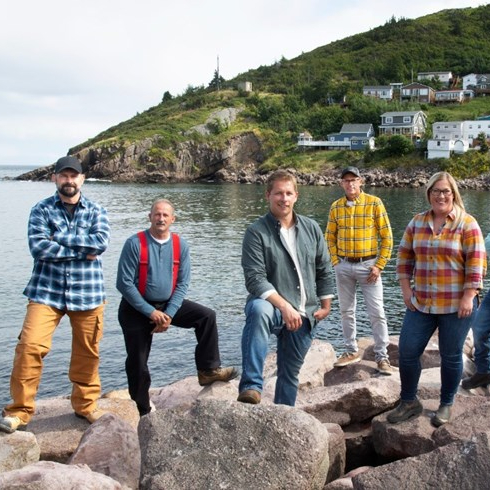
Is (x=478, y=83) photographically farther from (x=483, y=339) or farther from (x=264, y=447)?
(x=264, y=447)

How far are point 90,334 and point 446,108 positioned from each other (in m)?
129

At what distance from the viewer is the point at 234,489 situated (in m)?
4.27

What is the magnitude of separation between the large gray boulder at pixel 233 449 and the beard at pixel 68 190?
278 cm

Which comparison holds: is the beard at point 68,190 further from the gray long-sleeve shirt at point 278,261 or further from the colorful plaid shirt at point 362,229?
the colorful plaid shirt at point 362,229

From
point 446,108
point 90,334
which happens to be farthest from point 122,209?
point 446,108

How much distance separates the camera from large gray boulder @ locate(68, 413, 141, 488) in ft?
18.0

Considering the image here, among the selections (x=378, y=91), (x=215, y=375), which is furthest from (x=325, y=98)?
(x=215, y=375)

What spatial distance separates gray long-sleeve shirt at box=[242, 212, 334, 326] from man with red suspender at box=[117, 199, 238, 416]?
4.62 feet

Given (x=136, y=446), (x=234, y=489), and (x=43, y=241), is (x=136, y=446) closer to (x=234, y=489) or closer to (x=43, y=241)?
(x=234, y=489)

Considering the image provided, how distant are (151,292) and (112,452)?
192 centimetres

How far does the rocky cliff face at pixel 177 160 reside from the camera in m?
112

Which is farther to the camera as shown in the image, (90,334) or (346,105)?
(346,105)

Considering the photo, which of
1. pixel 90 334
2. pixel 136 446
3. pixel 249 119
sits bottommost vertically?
pixel 136 446

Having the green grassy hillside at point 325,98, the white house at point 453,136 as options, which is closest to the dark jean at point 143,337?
the green grassy hillside at point 325,98
